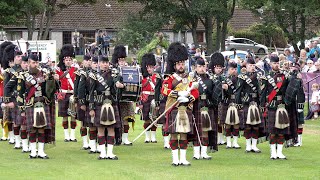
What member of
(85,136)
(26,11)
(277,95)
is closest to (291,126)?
(277,95)

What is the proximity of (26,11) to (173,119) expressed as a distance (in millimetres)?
34278

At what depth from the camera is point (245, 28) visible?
216ft

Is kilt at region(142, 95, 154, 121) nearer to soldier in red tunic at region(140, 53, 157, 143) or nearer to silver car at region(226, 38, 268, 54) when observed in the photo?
soldier in red tunic at region(140, 53, 157, 143)

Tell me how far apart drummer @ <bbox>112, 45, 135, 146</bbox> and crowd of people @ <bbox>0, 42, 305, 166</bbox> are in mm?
33

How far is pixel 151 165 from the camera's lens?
56.7ft

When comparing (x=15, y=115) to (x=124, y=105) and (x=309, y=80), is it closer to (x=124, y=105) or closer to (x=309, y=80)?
(x=124, y=105)

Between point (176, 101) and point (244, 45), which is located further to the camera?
point (244, 45)

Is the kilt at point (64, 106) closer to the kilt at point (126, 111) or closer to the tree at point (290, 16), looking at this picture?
the kilt at point (126, 111)

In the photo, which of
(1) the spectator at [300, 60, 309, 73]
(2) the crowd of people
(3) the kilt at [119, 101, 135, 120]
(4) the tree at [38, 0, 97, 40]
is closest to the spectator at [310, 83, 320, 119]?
(1) the spectator at [300, 60, 309, 73]

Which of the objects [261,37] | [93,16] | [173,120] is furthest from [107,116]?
[93,16]

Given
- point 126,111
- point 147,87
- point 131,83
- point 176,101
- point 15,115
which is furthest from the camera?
point 147,87

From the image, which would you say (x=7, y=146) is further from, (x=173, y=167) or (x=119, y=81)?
(x=173, y=167)

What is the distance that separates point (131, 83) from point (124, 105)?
1594mm

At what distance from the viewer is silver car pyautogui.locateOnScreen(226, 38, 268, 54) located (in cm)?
5306
